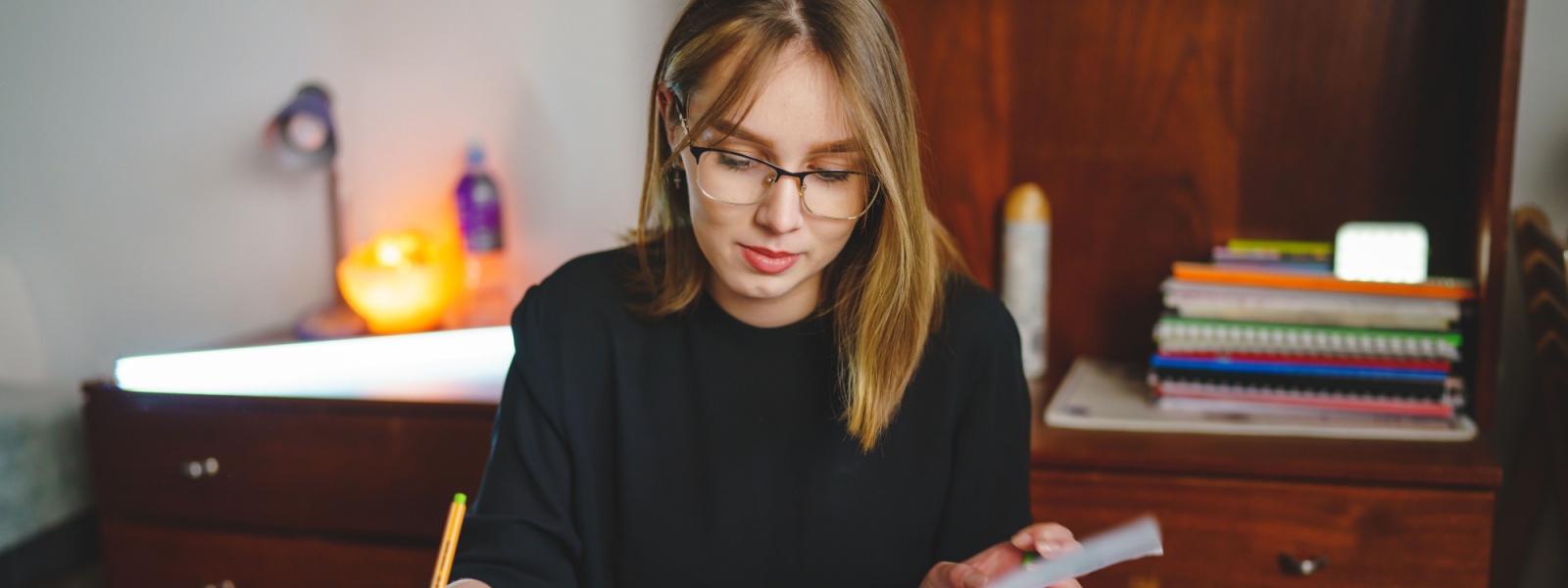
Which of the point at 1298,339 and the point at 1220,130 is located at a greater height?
the point at 1220,130

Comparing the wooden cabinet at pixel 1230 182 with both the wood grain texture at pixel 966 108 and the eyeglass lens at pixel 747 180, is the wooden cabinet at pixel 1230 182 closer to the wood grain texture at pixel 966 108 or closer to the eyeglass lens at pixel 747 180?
the wood grain texture at pixel 966 108

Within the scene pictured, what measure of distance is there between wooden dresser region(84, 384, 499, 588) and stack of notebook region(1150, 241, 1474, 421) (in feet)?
3.01

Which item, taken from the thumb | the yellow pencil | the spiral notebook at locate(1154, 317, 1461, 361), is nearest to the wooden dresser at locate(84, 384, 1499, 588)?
the spiral notebook at locate(1154, 317, 1461, 361)

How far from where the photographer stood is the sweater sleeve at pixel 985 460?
3.34ft

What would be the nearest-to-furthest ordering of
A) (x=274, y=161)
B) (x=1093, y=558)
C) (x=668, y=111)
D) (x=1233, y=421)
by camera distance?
(x=1093, y=558), (x=668, y=111), (x=1233, y=421), (x=274, y=161)

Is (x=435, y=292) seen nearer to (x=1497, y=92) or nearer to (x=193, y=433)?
(x=193, y=433)

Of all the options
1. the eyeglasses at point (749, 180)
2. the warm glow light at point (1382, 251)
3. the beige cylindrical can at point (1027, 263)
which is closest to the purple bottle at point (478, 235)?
the beige cylindrical can at point (1027, 263)

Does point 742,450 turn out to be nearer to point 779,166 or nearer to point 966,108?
point 779,166

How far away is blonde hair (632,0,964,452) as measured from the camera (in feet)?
2.80

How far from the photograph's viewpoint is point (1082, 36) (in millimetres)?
1485

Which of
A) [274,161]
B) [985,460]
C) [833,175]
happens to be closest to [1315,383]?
[985,460]

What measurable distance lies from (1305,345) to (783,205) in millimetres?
791

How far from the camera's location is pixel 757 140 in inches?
33.2

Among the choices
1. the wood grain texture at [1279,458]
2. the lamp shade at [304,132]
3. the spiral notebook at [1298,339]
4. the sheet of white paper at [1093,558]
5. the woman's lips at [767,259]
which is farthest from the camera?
the lamp shade at [304,132]
